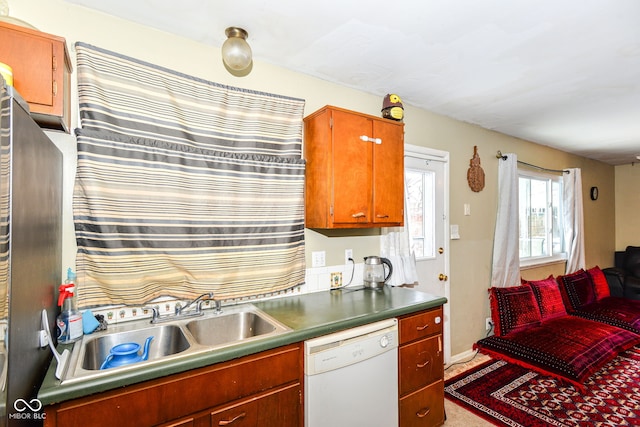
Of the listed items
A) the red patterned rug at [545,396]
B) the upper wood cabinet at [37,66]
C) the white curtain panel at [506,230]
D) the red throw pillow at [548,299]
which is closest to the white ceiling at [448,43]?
the upper wood cabinet at [37,66]

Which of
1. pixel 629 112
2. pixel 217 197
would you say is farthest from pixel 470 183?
pixel 217 197

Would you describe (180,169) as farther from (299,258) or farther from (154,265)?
(299,258)

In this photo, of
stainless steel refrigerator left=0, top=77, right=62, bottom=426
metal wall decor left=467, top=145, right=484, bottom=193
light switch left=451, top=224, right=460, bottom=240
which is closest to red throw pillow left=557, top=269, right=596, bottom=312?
metal wall decor left=467, top=145, right=484, bottom=193

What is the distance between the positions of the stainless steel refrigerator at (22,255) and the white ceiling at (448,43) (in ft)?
3.16

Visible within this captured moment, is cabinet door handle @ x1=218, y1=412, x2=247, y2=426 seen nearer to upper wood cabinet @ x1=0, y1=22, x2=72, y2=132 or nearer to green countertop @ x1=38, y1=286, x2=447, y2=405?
green countertop @ x1=38, y1=286, x2=447, y2=405

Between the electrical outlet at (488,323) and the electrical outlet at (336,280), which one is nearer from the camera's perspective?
the electrical outlet at (336,280)

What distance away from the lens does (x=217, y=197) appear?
1913 millimetres

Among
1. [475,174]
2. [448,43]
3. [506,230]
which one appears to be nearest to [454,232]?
[475,174]

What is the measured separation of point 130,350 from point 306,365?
77 cm

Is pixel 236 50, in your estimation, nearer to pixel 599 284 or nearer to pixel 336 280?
pixel 336 280

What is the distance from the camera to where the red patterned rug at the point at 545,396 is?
89.8 inches

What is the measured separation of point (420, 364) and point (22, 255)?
6.62 feet

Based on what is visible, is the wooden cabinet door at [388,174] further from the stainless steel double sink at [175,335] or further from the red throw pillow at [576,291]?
the red throw pillow at [576,291]

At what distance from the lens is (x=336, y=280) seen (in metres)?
2.45
